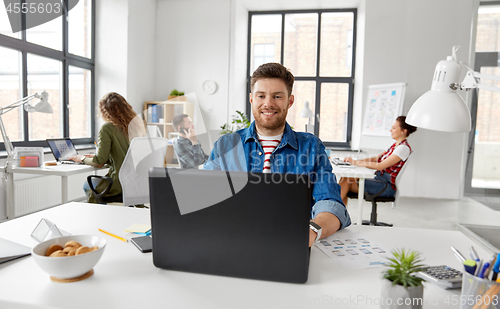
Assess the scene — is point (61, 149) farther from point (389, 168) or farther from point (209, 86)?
point (389, 168)

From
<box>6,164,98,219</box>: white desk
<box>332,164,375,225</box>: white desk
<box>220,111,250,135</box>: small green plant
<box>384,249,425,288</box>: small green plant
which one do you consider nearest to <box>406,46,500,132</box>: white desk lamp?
<box>384,249,425,288</box>: small green plant

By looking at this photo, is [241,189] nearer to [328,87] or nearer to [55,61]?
[55,61]

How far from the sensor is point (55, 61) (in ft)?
15.4

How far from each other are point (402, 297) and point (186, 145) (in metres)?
0.73

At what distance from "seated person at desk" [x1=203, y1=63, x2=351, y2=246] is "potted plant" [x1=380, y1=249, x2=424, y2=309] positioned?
2.15ft

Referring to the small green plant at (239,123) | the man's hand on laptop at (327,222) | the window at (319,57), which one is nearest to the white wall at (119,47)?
the small green plant at (239,123)

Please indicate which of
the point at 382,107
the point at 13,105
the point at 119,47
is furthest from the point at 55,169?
the point at 382,107

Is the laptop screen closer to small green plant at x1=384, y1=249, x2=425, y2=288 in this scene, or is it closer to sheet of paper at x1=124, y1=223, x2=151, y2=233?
sheet of paper at x1=124, y1=223, x2=151, y2=233

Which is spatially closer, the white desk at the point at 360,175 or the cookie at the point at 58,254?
the cookie at the point at 58,254

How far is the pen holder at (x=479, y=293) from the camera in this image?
0.62 m

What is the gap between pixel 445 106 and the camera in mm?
1036

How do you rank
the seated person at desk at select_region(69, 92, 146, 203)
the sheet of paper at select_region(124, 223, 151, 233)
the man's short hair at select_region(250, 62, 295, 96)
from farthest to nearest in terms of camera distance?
the seated person at desk at select_region(69, 92, 146, 203)
the man's short hair at select_region(250, 62, 295, 96)
the sheet of paper at select_region(124, 223, 151, 233)

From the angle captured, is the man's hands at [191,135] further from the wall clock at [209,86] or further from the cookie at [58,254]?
the wall clock at [209,86]

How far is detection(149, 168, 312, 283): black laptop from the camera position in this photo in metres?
0.76
